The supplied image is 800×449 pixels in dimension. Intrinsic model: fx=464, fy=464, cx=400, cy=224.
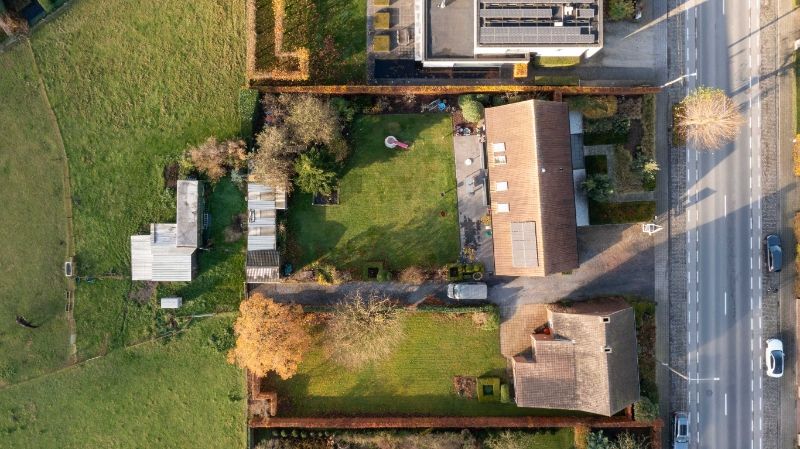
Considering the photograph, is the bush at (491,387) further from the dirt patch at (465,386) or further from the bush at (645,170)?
the bush at (645,170)

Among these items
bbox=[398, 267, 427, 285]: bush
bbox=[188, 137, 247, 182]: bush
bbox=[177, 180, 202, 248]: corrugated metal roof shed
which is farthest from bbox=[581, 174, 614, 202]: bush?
bbox=[177, 180, 202, 248]: corrugated metal roof shed

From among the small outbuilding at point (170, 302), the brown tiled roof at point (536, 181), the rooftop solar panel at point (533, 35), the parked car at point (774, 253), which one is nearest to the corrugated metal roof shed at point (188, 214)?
the small outbuilding at point (170, 302)

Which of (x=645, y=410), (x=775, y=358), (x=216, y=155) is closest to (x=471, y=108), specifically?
(x=216, y=155)

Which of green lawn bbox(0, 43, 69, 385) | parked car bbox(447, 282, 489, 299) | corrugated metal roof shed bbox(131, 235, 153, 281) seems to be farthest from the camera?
green lawn bbox(0, 43, 69, 385)

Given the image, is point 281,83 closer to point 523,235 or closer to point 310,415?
point 523,235

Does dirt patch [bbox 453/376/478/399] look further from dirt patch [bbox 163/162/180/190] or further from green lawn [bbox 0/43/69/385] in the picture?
green lawn [bbox 0/43/69/385]

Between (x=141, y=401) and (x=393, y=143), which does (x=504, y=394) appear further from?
(x=141, y=401)
